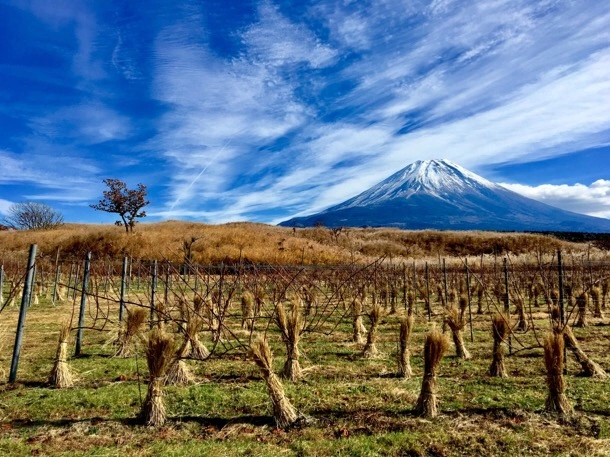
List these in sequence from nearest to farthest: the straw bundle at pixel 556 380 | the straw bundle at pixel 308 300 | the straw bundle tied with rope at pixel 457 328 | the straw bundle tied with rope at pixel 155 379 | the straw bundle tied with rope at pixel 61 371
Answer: the straw bundle tied with rope at pixel 155 379, the straw bundle at pixel 556 380, the straw bundle tied with rope at pixel 61 371, the straw bundle tied with rope at pixel 457 328, the straw bundle at pixel 308 300

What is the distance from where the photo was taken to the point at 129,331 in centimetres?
Result: 824

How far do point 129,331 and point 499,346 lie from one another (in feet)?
23.7

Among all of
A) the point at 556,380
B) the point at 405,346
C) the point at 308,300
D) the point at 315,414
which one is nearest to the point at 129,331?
the point at 315,414

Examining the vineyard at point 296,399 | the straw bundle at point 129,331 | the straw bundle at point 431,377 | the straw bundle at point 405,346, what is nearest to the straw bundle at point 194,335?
the vineyard at point 296,399

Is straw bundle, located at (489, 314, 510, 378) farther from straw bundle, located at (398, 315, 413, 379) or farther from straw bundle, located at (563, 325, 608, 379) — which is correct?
straw bundle, located at (398, 315, 413, 379)

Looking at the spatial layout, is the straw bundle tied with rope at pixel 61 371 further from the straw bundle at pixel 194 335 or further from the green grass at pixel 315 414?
the straw bundle at pixel 194 335

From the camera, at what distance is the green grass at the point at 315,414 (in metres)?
4.22

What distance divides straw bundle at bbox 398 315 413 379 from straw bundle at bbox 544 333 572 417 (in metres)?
2.15

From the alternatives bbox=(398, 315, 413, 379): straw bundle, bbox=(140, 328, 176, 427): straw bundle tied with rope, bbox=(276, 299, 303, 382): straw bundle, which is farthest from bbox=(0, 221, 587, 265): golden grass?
bbox=(140, 328, 176, 427): straw bundle tied with rope

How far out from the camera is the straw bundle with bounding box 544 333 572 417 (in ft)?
16.4

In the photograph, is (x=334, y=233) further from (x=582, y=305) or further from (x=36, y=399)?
(x=36, y=399)

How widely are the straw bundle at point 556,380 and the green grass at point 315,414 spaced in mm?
165

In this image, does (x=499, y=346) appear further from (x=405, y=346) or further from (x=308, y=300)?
(x=308, y=300)

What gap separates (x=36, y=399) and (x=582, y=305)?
13.4 m
